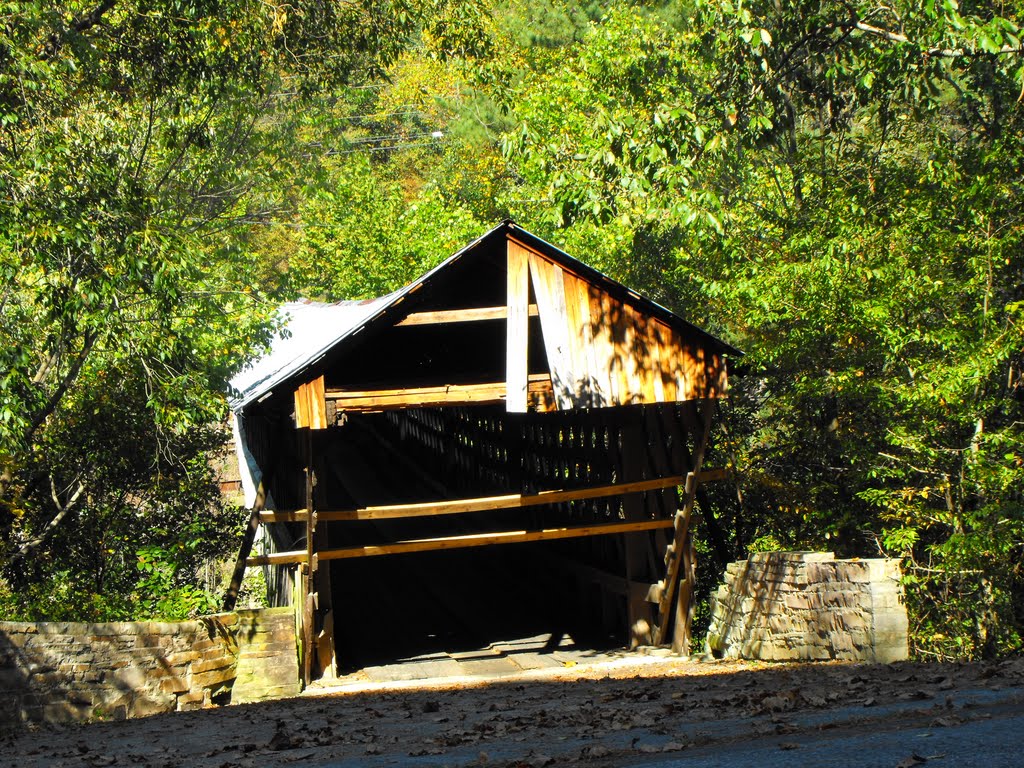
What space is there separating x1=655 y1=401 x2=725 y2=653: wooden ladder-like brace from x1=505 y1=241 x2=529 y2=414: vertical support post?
2.32 metres

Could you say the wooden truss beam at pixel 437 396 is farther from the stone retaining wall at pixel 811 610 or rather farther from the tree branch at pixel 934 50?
the tree branch at pixel 934 50

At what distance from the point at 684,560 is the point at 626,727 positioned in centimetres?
657

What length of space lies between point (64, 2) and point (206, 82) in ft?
6.97

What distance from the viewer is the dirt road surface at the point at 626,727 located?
4.75 meters

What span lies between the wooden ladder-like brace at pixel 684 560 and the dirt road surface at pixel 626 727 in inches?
96.0

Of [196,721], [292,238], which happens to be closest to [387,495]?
[196,721]

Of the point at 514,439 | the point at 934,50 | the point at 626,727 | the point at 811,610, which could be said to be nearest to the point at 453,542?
the point at 811,610

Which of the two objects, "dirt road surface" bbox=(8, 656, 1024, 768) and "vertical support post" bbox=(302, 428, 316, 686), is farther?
"vertical support post" bbox=(302, 428, 316, 686)

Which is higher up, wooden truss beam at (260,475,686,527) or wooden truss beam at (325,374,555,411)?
wooden truss beam at (325,374,555,411)

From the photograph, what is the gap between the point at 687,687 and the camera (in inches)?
330

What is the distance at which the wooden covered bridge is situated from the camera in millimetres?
11039

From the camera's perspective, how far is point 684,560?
12.5 meters

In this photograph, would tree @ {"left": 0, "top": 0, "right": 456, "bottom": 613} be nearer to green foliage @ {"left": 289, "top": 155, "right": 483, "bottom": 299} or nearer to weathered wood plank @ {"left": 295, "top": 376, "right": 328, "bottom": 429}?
weathered wood plank @ {"left": 295, "top": 376, "right": 328, "bottom": 429}

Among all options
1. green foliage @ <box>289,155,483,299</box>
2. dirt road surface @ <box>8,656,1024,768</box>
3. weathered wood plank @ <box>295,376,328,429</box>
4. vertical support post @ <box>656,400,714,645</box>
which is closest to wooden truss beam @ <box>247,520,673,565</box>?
vertical support post @ <box>656,400,714,645</box>
